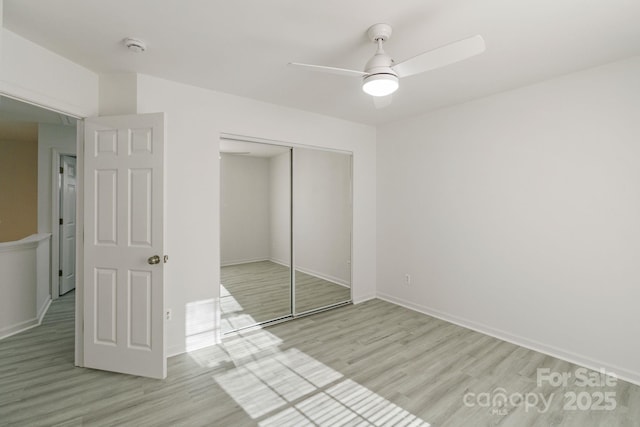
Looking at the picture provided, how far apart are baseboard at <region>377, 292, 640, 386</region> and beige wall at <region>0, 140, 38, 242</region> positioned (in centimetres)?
648

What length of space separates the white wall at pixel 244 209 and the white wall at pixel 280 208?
5 cm

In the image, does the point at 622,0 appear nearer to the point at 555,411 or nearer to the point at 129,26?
the point at 555,411

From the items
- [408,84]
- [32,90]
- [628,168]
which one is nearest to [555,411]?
[628,168]

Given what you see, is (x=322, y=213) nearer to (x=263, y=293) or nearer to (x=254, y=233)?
(x=254, y=233)

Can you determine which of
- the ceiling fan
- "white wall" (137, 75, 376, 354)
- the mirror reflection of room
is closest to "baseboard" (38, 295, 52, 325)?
"white wall" (137, 75, 376, 354)

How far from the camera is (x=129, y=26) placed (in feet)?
6.27

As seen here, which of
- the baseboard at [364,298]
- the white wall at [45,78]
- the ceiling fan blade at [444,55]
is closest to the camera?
the ceiling fan blade at [444,55]

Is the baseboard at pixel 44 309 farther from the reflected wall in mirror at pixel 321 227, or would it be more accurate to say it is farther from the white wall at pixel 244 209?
the reflected wall in mirror at pixel 321 227

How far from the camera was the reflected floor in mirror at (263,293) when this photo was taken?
327cm

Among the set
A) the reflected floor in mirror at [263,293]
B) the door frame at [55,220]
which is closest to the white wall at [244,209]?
the reflected floor in mirror at [263,293]

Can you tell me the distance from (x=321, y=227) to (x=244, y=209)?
1.05m

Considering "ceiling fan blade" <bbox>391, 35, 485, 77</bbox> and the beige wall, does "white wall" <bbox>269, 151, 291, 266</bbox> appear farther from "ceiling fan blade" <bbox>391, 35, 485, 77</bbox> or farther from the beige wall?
the beige wall

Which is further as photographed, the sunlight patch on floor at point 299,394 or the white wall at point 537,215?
the white wall at point 537,215

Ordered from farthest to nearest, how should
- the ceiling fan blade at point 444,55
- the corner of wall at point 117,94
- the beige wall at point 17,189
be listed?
the beige wall at point 17,189, the corner of wall at point 117,94, the ceiling fan blade at point 444,55
